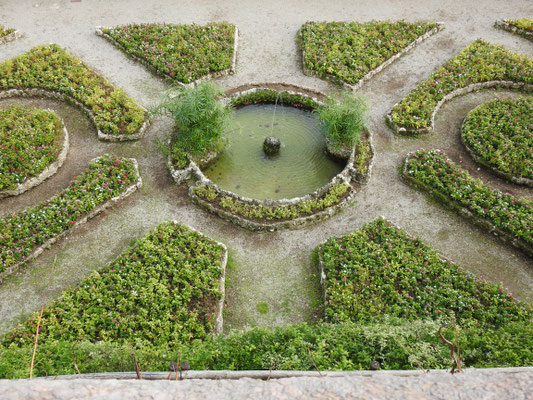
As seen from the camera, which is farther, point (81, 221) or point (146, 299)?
point (81, 221)

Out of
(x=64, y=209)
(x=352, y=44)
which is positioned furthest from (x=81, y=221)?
(x=352, y=44)

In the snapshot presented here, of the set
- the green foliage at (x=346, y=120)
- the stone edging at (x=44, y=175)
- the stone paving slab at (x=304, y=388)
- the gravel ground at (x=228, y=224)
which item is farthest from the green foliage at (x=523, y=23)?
the stone edging at (x=44, y=175)

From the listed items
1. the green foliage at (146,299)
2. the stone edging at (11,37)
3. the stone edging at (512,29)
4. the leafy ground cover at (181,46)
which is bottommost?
the green foliage at (146,299)

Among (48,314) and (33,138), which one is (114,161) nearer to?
(33,138)

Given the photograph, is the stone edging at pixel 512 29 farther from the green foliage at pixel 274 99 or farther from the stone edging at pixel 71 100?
the stone edging at pixel 71 100

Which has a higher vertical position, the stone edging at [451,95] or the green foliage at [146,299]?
the stone edging at [451,95]

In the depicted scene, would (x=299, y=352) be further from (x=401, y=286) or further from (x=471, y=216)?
(x=471, y=216)

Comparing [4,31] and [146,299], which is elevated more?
[4,31]
